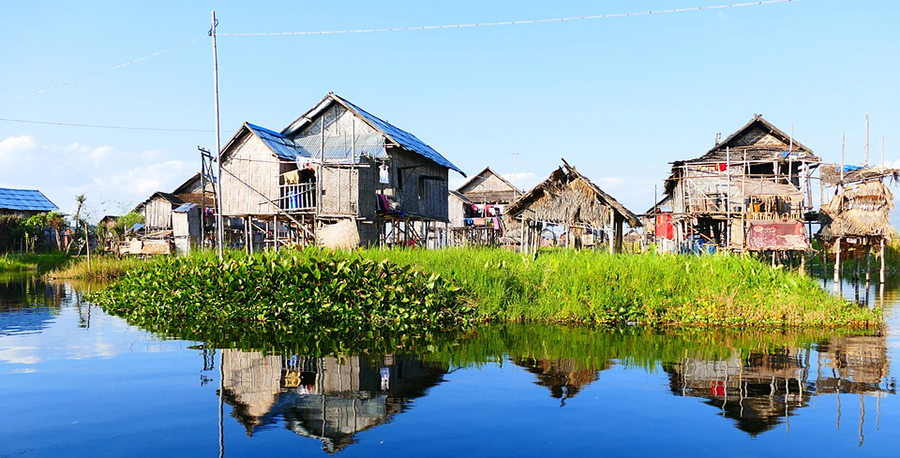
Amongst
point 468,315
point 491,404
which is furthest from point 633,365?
point 468,315

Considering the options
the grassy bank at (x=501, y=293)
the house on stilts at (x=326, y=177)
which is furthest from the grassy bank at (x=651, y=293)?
the house on stilts at (x=326, y=177)

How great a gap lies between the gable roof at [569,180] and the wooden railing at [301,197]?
6.95 m

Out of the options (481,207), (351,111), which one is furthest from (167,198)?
(351,111)

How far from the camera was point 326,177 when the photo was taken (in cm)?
2144

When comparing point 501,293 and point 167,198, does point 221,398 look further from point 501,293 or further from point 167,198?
point 167,198

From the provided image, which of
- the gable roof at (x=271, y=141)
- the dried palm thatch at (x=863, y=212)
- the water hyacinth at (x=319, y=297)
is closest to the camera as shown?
the water hyacinth at (x=319, y=297)

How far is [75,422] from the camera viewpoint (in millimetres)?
6488

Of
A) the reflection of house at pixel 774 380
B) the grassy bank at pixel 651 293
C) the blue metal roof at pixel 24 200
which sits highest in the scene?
the blue metal roof at pixel 24 200

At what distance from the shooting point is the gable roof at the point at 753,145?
28.1 metres

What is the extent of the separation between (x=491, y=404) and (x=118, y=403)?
421 cm

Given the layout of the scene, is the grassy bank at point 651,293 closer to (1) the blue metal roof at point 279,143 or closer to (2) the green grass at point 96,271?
(1) the blue metal roof at point 279,143

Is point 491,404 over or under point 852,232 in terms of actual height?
under

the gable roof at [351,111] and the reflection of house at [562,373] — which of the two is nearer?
the reflection of house at [562,373]

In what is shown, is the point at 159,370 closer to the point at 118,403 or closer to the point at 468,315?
the point at 118,403
